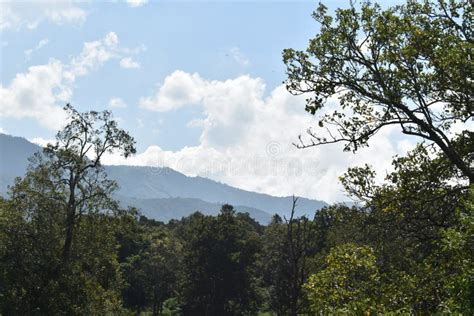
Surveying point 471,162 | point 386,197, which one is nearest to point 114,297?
point 386,197

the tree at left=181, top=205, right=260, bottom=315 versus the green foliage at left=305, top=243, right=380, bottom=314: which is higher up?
the green foliage at left=305, top=243, right=380, bottom=314

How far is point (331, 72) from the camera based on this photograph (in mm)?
13609

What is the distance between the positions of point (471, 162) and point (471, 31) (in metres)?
3.92

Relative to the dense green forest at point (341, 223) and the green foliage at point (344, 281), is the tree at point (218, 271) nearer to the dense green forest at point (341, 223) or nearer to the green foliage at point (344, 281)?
the dense green forest at point (341, 223)

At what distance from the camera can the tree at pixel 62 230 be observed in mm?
27641

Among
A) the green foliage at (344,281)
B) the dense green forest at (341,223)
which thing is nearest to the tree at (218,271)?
the dense green forest at (341,223)

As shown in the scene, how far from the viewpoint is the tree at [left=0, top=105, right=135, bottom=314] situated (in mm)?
27641

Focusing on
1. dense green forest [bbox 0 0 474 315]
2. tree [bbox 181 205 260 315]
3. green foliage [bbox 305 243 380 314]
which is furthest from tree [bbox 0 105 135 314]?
tree [bbox 181 205 260 315]

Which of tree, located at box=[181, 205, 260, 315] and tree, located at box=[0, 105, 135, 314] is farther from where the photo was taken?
tree, located at box=[181, 205, 260, 315]

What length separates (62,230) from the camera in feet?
96.1

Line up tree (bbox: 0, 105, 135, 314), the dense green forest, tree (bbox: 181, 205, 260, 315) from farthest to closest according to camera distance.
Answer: tree (bbox: 181, 205, 260, 315)
tree (bbox: 0, 105, 135, 314)
the dense green forest

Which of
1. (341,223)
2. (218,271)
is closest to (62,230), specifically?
(341,223)

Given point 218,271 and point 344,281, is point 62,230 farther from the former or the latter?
point 218,271

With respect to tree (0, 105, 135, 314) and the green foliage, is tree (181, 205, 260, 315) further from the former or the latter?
the green foliage
